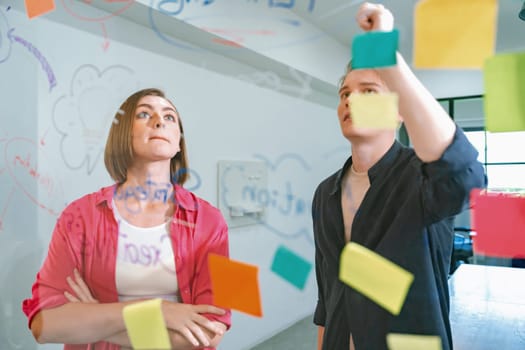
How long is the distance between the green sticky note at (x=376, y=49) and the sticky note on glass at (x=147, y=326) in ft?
1.09

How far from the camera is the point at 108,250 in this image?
470 millimetres

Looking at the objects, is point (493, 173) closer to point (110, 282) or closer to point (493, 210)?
point (493, 210)

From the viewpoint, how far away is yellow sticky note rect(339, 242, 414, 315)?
36 cm

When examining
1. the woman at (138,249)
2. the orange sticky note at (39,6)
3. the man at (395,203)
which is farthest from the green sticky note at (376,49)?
the orange sticky note at (39,6)

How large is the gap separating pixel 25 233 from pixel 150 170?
0.97ft

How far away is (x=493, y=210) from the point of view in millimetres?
368

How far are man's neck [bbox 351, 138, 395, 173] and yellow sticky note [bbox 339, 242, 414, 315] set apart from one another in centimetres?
10

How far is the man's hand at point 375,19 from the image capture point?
35 centimetres

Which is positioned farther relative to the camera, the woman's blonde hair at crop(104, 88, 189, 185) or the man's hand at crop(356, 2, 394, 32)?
the woman's blonde hair at crop(104, 88, 189, 185)

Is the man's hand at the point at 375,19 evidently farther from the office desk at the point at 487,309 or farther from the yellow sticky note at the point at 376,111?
the office desk at the point at 487,309

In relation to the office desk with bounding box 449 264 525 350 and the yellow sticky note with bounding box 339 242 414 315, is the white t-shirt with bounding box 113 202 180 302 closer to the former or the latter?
the yellow sticky note with bounding box 339 242 414 315

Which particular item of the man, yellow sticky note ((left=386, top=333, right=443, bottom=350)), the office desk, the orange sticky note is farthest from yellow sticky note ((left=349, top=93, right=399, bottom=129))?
the office desk

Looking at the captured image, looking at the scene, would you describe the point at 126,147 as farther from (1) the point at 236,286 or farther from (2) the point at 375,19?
(2) the point at 375,19

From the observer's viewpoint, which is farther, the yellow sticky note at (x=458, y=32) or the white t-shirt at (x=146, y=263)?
the white t-shirt at (x=146, y=263)
